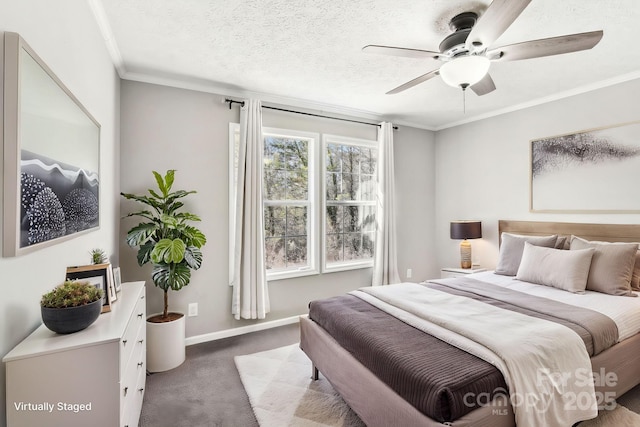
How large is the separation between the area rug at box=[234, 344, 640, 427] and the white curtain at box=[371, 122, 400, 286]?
1.76 m

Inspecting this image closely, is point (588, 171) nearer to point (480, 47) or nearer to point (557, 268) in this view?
point (557, 268)

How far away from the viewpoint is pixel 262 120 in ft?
11.4

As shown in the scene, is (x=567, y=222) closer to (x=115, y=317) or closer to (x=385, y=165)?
(x=385, y=165)

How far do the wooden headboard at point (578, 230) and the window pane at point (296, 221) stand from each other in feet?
8.22

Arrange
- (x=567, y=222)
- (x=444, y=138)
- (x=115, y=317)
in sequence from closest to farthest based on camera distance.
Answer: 1. (x=115, y=317)
2. (x=567, y=222)
3. (x=444, y=138)

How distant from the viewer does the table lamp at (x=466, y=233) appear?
13.0ft

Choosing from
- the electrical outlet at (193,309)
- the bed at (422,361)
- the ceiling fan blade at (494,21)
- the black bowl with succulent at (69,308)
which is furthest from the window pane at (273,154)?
the black bowl with succulent at (69,308)

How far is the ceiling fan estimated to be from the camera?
1.62 meters

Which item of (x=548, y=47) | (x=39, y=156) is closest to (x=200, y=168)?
(x=39, y=156)

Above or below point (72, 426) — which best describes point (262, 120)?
above

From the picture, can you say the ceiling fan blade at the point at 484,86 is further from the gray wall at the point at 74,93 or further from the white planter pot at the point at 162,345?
the white planter pot at the point at 162,345

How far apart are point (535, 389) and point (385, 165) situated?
3109 millimetres

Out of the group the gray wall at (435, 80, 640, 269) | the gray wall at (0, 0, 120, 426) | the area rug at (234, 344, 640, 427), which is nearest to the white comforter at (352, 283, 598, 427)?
the area rug at (234, 344, 640, 427)

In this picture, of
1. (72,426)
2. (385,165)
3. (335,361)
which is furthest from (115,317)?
(385,165)
